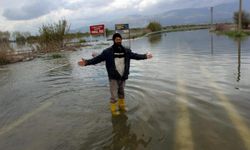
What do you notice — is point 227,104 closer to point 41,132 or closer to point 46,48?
point 41,132

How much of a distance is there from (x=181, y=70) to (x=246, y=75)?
2.96 metres

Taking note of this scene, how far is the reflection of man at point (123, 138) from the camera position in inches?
221

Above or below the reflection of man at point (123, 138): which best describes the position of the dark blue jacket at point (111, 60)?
above

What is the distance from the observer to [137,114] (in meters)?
7.48

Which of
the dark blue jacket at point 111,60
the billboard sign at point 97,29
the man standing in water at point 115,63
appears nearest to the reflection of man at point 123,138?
the man standing in water at point 115,63

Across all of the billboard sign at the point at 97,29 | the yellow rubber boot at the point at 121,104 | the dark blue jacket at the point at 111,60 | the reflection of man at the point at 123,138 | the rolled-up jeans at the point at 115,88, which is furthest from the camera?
the billboard sign at the point at 97,29

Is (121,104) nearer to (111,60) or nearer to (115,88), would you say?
(115,88)

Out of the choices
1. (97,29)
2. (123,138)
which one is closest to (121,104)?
(123,138)

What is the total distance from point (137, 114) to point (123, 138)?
58.9 inches

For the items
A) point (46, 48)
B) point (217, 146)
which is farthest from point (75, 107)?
point (46, 48)

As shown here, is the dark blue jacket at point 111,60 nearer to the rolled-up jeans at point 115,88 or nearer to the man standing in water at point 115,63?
the man standing in water at point 115,63

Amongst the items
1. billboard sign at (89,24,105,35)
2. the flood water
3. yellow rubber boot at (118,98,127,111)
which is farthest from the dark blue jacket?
billboard sign at (89,24,105,35)

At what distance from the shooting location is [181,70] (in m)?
13.9

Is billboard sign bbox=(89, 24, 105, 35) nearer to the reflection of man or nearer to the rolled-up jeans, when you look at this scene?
the rolled-up jeans
